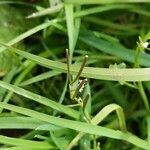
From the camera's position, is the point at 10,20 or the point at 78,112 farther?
the point at 10,20

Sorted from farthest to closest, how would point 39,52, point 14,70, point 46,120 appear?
1. point 39,52
2. point 14,70
3. point 46,120

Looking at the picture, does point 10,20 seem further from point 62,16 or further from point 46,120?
point 46,120


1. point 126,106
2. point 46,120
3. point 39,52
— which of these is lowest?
point 46,120

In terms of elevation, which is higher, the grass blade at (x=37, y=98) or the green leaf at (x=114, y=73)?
the green leaf at (x=114, y=73)

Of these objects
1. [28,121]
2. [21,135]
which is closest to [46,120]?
[28,121]

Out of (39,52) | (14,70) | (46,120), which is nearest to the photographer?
(46,120)

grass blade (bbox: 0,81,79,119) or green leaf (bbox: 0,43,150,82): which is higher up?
green leaf (bbox: 0,43,150,82)

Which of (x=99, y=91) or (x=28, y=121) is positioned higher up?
(x=99, y=91)
